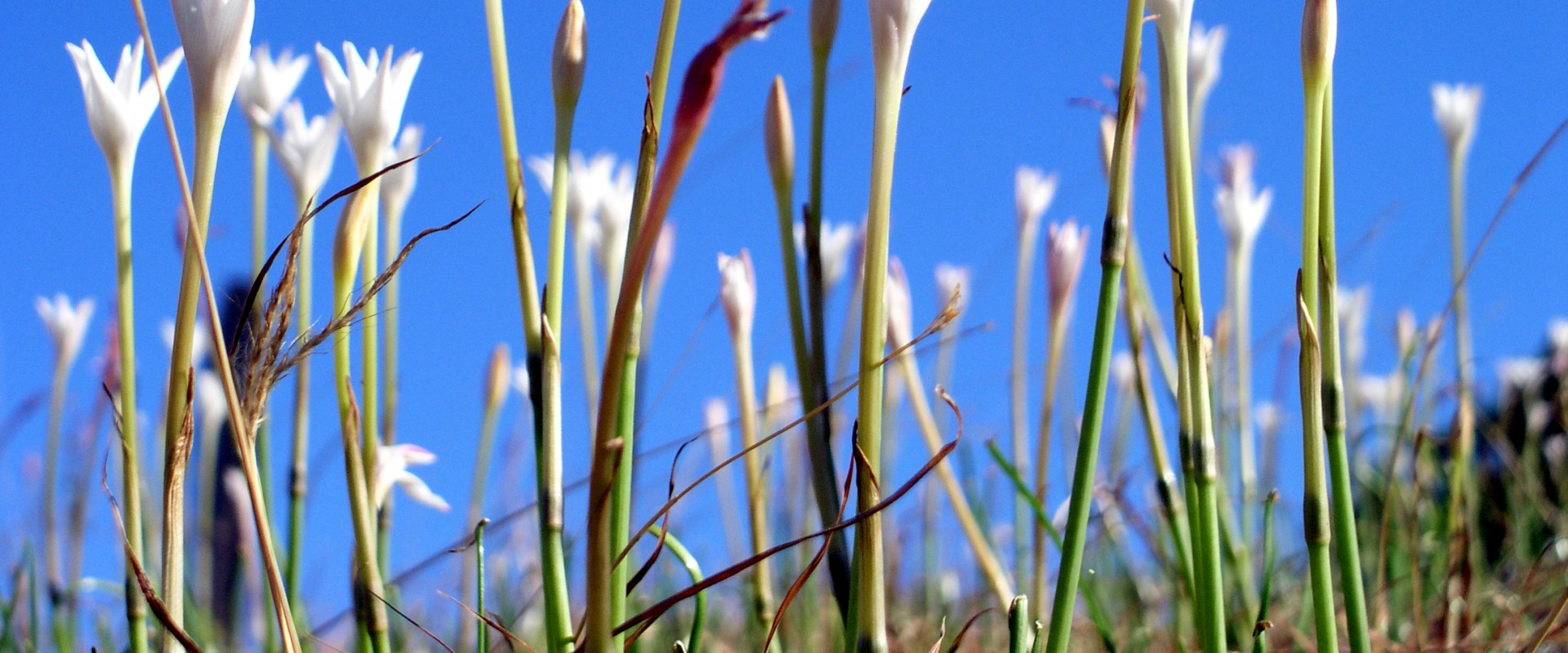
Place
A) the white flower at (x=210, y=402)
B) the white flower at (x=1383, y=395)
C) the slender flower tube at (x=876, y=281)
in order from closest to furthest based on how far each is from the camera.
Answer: the slender flower tube at (x=876, y=281), the white flower at (x=210, y=402), the white flower at (x=1383, y=395)

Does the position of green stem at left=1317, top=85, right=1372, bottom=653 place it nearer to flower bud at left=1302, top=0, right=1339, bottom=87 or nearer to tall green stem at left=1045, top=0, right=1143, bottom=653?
flower bud at left=1302, top=0, right=1339, bottom=87

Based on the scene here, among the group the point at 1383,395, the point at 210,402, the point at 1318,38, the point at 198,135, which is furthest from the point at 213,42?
the point at 1383,395

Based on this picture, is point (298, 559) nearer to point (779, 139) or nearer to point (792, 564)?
point (779, 139)

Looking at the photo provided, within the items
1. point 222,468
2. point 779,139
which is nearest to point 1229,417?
point 779,139

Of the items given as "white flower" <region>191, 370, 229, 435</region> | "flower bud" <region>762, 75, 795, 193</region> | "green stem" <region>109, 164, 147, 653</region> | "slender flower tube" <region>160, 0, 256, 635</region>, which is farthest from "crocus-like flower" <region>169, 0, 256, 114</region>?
"white flower" <region>191, 370, 229, 435</region>

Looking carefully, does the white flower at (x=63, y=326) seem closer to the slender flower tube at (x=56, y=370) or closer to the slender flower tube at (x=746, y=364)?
the slender flower tube at (x=56, y=370)

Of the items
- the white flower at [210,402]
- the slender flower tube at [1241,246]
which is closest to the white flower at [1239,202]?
the slender flower tube at [1241,246]

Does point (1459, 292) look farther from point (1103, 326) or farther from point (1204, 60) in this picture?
point (1103, 326)
